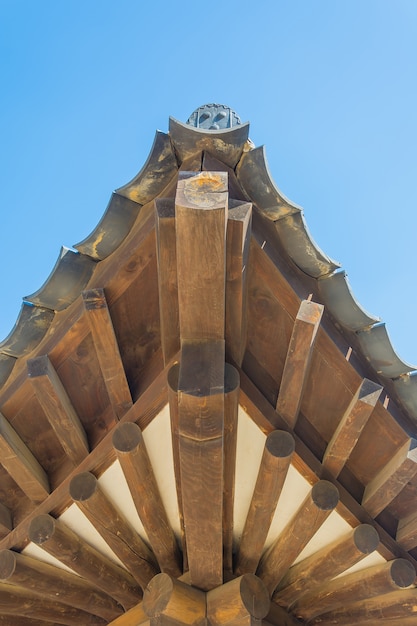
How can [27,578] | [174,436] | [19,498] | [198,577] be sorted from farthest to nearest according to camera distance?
[19,498], [27,578], [198,577], [174,436]

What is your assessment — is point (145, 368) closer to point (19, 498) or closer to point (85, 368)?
point (85, 368)

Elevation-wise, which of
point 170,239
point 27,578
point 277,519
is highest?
point 170,239

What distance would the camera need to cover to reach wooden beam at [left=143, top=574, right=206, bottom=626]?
3816mm

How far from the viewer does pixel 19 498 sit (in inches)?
185

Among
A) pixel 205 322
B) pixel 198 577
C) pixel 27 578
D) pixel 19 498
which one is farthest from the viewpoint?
pixel 19 498

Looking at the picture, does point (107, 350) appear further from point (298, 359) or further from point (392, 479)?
point (392, 479)

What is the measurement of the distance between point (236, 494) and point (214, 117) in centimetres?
258

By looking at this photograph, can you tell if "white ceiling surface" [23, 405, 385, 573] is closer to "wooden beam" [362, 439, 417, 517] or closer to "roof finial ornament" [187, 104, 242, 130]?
"wooden beam" [362, 439, 417, 517]

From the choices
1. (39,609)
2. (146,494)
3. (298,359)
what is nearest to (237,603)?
(146,494)

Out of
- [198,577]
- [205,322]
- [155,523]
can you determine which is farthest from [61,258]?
[198,577]

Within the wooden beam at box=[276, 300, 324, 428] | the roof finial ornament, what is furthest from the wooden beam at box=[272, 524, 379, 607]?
the roof finial ornament

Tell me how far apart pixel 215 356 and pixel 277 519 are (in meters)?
1.78

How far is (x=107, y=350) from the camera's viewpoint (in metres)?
3.79

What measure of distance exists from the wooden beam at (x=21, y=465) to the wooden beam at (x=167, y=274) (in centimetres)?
133
